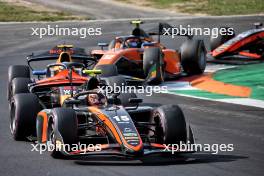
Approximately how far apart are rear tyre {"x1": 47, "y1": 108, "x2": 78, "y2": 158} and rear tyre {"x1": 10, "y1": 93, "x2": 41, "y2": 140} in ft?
5.59

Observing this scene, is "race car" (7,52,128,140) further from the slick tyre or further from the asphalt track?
the asphalt track

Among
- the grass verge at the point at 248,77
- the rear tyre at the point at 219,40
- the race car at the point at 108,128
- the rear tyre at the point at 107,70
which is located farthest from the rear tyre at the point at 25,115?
the rear tyre at the point at 219,40

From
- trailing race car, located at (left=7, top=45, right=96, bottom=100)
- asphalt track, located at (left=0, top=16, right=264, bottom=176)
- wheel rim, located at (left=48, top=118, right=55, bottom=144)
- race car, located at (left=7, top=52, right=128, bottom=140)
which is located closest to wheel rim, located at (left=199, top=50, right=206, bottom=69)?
asphalt track, located at (left=0, top=16, right=264, bottom=176)

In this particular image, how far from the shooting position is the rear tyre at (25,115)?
622 inches

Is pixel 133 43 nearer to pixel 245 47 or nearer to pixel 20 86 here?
pixel 245 47

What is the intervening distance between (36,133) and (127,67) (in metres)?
8.81

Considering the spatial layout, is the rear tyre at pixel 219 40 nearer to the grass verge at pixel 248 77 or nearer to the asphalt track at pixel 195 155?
the grass verge at pixel 248 77

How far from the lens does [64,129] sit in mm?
13977

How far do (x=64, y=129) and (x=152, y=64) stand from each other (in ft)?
33.4

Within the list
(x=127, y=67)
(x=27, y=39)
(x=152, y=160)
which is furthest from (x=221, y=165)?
(x=27, y=39)

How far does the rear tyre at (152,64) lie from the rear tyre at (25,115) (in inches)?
326

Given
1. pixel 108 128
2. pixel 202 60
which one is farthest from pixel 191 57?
pixel 108 128

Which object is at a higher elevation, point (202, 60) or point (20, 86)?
point (20, 86)

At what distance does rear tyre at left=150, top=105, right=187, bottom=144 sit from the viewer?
46.8ft
